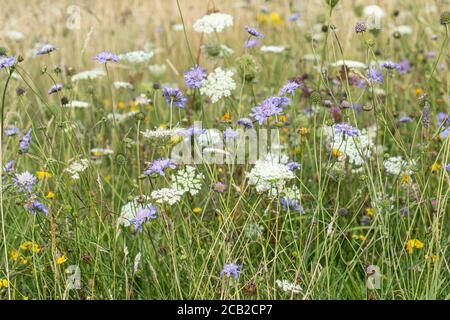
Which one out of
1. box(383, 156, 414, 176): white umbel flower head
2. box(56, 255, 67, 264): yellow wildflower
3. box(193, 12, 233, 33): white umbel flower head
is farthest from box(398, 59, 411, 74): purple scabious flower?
box(56, 255, 67, 264): yellow wildflower

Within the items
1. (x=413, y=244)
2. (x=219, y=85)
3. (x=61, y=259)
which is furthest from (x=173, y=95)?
(x=413, y=244)

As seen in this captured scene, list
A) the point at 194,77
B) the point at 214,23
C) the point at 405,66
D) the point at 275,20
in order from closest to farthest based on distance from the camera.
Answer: the point at 194,77
the point at 214,23
the point at 405,66
the point at 275,20

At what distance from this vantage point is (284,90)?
2.45 m

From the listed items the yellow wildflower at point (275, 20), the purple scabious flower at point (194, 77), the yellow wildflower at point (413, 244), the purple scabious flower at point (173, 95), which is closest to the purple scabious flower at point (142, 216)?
the purple scabious flower at point (173, 95)

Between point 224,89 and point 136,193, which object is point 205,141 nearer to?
point 224,89

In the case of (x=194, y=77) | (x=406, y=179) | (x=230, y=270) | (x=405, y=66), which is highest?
(x=194, y=77)

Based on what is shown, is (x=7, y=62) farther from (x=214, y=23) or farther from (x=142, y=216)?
(x=214, y=23)

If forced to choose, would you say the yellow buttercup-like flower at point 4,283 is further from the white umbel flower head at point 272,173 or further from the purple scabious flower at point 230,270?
the white umbel flower head at point 272,173

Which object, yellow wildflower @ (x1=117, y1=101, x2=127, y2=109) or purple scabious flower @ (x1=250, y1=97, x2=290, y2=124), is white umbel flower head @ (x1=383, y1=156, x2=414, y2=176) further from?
yellow wildflower @ (x1=117, y1=101, x2=127, y2=109)

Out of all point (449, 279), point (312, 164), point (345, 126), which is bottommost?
point (449, 279)

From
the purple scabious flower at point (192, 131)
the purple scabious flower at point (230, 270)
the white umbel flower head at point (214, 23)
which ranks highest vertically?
the white umbel flower head at point (214, 23)
